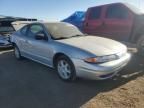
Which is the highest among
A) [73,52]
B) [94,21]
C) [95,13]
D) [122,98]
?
[95,13]

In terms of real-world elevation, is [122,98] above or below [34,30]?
below

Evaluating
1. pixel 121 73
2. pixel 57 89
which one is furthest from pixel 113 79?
pixel 57 89

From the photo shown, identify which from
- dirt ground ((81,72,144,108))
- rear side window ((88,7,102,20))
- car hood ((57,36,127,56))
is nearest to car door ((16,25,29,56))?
car hood ((57,36,127,56))

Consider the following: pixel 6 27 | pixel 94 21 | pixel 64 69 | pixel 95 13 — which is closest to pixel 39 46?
pixel 64 69

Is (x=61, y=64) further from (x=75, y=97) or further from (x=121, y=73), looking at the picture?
(x=121, y=73)

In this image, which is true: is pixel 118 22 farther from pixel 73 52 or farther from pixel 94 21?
pixel 73 52

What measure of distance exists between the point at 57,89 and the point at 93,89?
2.70 feet

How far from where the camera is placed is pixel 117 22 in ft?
27.3

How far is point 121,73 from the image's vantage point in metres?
5.86

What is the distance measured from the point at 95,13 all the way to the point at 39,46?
4119 mm

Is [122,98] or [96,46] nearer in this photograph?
[122,98]

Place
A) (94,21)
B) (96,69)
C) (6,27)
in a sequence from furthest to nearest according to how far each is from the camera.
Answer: (6,27) → (94,21) → (96,69)

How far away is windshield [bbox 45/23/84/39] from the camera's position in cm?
604

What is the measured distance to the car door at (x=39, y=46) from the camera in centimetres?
592
